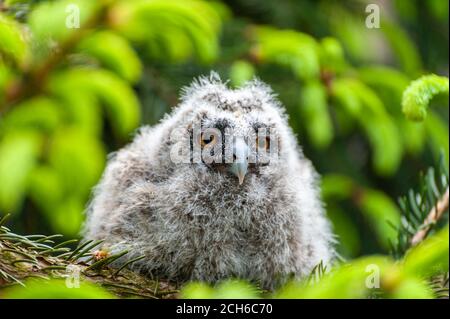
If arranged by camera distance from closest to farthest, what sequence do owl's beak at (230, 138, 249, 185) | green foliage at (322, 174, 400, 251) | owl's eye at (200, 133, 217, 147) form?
owl's beak at (230, 138, 249, 185) → owl's eye at (200, 133, 217, 147) → green foliage at (322, 174, 400, 251)

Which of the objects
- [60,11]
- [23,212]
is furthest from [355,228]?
[60,11]

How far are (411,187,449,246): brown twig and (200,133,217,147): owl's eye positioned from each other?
84 centimetres

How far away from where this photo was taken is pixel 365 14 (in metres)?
4.49

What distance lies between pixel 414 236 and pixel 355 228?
182 centimetres

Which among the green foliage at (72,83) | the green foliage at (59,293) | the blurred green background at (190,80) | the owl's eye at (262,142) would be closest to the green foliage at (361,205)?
the blurred green background at (190,80)

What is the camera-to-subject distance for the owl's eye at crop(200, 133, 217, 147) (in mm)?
2519

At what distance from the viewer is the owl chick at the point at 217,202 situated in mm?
2432

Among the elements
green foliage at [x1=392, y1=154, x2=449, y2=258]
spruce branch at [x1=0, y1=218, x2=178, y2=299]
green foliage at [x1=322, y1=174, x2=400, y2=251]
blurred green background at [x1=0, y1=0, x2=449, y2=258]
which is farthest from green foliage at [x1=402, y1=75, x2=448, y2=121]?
green foliage at [x1=322, y1=174, x2=400, y2=251]

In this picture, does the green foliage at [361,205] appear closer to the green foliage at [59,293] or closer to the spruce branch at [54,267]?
the spruce branch at [54,267]

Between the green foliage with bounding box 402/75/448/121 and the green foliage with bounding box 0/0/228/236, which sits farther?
the green foliage with bounding box 0/0/228/236

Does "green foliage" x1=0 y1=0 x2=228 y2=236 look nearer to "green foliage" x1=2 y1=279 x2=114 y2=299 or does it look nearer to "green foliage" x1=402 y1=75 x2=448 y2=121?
"green foliage" x1=402 y1=75 x2=448 y2=121

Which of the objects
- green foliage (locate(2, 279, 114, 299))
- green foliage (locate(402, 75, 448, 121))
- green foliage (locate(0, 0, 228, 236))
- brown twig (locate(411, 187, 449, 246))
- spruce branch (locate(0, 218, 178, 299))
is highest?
green foliage (locate(0, 0, 228, 236))

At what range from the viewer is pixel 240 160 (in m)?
2.41
